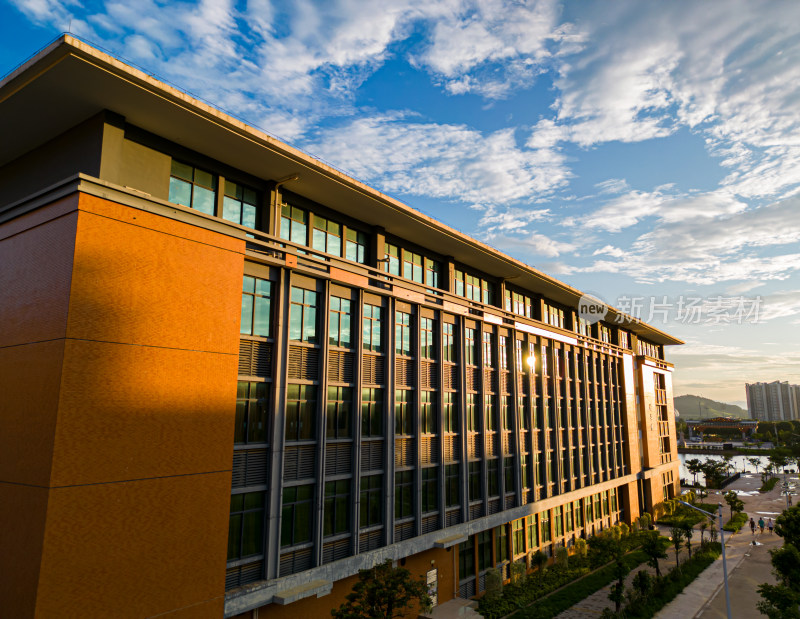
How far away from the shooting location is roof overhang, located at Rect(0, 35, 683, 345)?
1617cm

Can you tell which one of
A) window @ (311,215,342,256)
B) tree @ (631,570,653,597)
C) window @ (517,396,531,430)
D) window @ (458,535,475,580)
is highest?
window @ (311,215,342,256)

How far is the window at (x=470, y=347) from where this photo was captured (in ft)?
109

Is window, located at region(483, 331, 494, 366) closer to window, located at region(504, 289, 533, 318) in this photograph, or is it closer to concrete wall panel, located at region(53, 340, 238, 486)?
window, located at region(504, 289, 533, 318)

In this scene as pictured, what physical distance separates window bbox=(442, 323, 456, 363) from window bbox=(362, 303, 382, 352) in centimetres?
548

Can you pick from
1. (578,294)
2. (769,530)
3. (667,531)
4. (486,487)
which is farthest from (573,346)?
(769,530)

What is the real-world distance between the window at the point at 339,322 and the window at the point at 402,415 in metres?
4.40

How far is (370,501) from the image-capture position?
24.9 m

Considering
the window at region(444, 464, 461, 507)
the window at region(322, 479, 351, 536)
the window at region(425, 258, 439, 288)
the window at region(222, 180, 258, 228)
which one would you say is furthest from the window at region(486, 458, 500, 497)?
the window at region(222, 180, 258, 228)

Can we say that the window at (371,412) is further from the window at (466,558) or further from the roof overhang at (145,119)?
the window at (466,558)

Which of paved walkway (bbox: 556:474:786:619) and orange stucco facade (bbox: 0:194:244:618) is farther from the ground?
orange stucco facade (bbox: 0:194:244:618)

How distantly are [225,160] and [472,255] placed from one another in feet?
56.8

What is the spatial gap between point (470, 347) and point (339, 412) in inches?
485

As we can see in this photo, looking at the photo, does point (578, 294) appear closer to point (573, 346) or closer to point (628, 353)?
point (573, 346)

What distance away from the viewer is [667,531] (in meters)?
53.9
